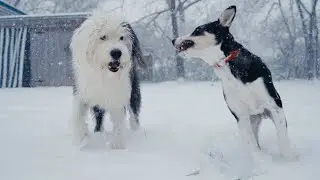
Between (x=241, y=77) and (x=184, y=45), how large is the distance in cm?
67

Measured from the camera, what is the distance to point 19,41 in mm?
11477

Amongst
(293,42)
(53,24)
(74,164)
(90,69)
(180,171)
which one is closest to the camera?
(180,171)

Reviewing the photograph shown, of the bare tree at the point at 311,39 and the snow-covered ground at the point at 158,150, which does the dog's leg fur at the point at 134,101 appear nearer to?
the snow-covered ground at the point at 158,150

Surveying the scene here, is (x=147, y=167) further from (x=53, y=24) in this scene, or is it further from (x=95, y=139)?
(x=53, y=24)

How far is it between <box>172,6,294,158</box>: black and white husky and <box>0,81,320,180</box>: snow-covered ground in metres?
0.21

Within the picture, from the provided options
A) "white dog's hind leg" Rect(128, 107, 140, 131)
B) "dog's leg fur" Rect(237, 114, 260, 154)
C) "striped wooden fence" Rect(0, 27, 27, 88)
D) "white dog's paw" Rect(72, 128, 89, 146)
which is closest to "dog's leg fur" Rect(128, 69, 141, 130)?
"white dog's hind leg" Rect(128, 107, 140, 131)

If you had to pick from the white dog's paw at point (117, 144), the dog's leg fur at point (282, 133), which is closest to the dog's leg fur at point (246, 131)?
the dog's leg fur at point (282, 133)

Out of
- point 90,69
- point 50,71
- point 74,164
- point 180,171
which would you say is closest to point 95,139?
point 90,69

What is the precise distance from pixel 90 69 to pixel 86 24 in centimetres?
45

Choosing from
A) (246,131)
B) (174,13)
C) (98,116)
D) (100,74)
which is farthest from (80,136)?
(174,13)

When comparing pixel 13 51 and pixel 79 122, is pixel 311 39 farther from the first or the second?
pixel 79 122

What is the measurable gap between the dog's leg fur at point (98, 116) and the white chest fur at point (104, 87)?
21 cm

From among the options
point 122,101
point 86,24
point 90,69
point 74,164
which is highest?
point 86,24

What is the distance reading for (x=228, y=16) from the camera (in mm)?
3385
